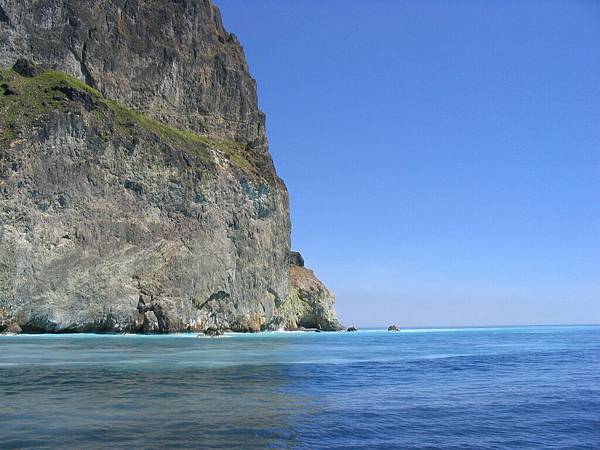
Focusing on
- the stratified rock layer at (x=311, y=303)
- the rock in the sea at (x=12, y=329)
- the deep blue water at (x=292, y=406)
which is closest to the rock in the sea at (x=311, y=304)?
the stratified rock layer at (x=311, y=303)

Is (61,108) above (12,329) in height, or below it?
above

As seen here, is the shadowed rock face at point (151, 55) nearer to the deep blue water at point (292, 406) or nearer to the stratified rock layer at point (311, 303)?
the stratified rock layer at point (311, 303)

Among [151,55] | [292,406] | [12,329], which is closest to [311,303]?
[151,55]

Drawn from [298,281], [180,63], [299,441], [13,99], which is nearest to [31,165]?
[13,99]

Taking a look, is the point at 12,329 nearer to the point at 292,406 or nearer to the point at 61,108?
the point at 61,108

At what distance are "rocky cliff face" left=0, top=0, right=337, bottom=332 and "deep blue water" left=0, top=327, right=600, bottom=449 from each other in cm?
4135

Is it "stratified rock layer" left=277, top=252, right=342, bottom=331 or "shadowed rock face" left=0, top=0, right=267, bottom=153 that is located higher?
"shadowed rock face" left=0, top=0, right=267, bottom=153

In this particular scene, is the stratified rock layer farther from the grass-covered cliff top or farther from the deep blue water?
the deep blue water

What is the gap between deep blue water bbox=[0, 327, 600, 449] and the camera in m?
13.7

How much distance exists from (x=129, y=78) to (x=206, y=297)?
44101mm

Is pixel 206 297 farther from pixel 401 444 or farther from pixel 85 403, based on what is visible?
pixel 401 444

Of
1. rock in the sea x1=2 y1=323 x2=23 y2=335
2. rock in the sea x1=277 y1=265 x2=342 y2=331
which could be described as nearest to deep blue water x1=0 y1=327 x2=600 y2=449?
rock in the sea x1=2 y1=323 x2=23 y2=335

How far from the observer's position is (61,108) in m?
77.9

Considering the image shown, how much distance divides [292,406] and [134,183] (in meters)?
67.6
